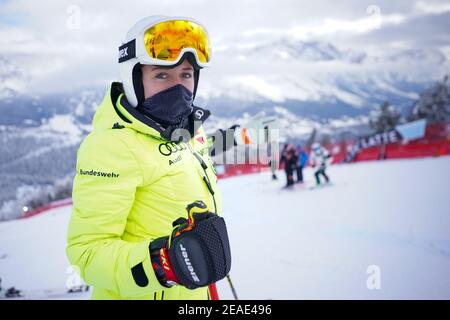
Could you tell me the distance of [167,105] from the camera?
1162mm

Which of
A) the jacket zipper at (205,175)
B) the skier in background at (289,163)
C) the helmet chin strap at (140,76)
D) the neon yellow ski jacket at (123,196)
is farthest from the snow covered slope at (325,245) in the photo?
the helmet chin strap at (140,76)

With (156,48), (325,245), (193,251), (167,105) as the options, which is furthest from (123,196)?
(325,245)

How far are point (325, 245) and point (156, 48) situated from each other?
2.89 meters

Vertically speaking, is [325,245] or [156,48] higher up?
[156,48]

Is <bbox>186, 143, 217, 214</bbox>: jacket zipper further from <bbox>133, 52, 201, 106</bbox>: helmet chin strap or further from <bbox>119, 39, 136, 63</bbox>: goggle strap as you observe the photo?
<bbox>119, 39, 136, 63</bbox>: goggle strap

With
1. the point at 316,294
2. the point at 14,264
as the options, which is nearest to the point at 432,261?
the point at 316,294

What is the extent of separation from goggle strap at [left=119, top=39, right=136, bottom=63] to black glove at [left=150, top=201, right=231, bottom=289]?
0.61 metres

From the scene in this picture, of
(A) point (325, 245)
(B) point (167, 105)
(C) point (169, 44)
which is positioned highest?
(C) point (169, 44)

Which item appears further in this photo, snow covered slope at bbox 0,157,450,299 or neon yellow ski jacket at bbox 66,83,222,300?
snow covered slope at bbox 0,157,450,299

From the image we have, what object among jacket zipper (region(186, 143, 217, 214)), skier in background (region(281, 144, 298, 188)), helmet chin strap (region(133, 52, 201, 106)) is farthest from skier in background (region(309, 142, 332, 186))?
helmet chin strap (region(133, 52, 201, 106))

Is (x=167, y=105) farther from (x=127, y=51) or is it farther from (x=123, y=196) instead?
(x=123, y=196)

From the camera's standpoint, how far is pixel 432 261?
2867mm

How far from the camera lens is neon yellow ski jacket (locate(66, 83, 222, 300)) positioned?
3.05 feet

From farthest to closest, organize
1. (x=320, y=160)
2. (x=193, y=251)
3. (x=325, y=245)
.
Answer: (x=320, y=160), (x=325, y=245), (x=193, y=251)
